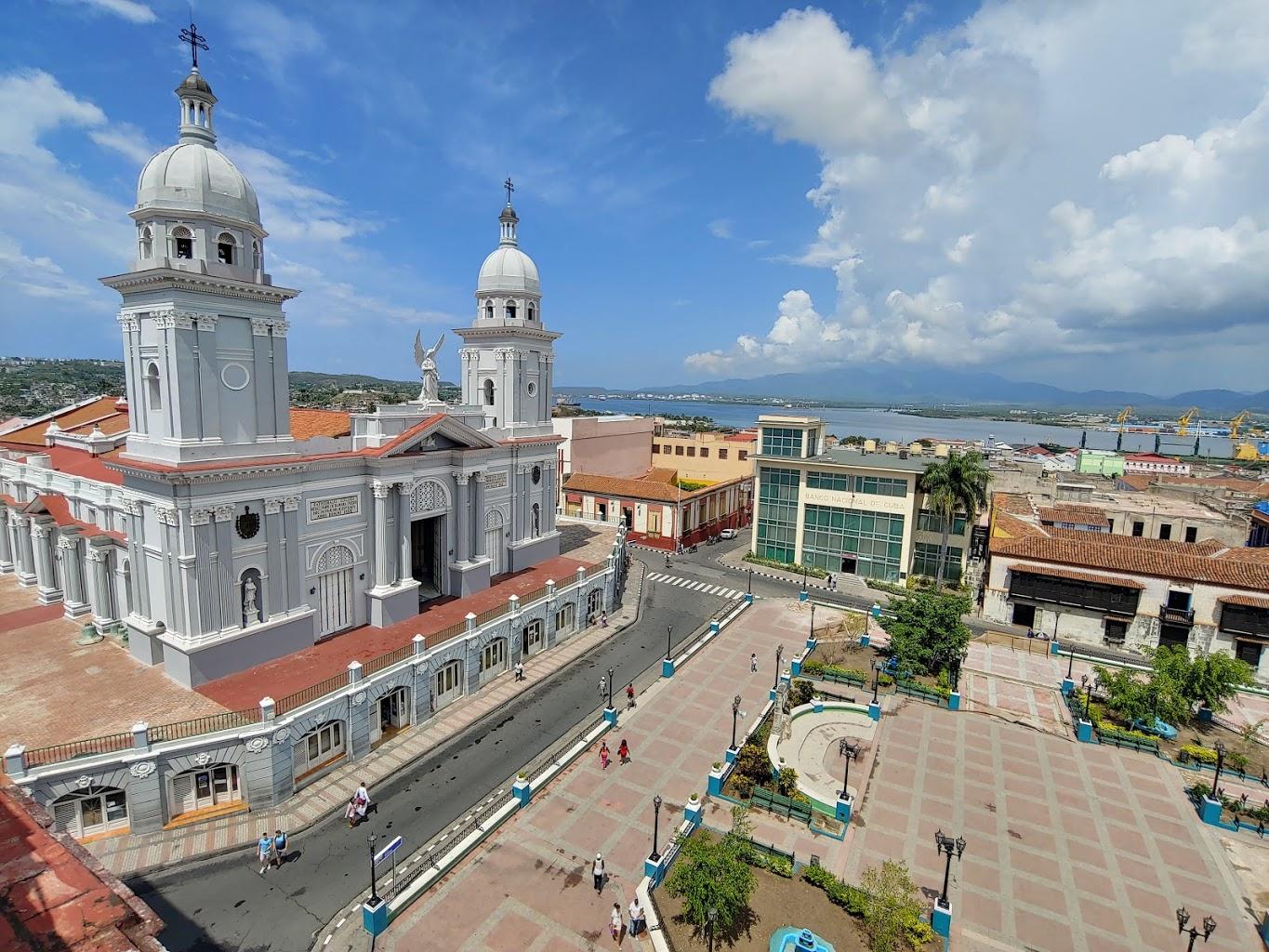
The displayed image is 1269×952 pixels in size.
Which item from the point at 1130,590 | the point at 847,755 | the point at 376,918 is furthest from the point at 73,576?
the point at 1130,590

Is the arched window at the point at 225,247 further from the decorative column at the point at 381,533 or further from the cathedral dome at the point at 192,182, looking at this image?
the decorative column at the point at 381,533

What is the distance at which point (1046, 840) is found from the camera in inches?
747

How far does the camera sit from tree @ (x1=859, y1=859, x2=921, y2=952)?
1429 cm

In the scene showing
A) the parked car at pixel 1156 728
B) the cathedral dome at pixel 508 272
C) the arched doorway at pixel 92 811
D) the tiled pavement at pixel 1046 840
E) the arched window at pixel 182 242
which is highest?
the cathedral dome at pixel 508 272

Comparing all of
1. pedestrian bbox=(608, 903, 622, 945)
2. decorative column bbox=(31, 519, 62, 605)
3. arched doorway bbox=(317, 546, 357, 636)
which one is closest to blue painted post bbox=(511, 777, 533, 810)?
pedestrian bbox=(608, 903, 622, 945)

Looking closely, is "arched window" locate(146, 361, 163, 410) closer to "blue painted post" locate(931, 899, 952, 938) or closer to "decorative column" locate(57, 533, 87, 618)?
"decorative column" locate(57, 533, 87, 618)

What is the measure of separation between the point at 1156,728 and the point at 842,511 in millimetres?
22620

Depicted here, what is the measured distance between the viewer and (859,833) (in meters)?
19.0

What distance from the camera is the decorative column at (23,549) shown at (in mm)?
30141

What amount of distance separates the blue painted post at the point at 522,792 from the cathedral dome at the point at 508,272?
2510 cm

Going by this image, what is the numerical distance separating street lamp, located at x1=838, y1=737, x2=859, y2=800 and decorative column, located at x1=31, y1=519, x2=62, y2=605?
34485mm

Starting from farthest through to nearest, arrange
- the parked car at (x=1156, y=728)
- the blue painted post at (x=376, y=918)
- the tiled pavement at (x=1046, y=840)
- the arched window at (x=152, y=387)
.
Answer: the parked car at (x=1156, y=728), the arched window at (x=152, y=387), the tiled pavement at (x=1046, y=840), the blue painted post at (x=376, y=918)

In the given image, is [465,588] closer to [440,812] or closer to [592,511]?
[440,812]

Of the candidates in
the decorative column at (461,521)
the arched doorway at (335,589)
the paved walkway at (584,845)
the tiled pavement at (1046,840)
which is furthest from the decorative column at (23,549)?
the tiled pavement at (1046,840)
